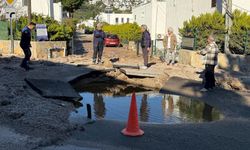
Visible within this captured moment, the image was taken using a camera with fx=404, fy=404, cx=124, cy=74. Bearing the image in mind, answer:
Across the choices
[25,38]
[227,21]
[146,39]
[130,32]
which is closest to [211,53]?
[146,39]

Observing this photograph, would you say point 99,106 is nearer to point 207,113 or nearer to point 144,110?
point 144,110

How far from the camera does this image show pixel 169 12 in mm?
37781

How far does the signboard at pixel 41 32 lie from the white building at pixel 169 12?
34.4ft

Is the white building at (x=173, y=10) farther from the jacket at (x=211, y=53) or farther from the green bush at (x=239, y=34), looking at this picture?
the jacket at (x=211, y=53)

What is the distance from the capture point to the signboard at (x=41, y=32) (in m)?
22.4

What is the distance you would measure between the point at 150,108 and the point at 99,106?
4.56 ft

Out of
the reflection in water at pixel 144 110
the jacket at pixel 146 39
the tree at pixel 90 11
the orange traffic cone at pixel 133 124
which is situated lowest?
the reflection in water at pixel 144 110

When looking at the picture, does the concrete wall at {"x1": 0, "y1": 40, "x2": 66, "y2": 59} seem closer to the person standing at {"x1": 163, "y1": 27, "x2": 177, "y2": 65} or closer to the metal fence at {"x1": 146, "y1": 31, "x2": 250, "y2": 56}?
the person standing at {"x1": 163, "y1": 27, "x2": 177, "y2": 65}

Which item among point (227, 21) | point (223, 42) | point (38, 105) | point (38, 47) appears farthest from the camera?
point (38, 47)

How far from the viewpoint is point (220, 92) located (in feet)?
40.9

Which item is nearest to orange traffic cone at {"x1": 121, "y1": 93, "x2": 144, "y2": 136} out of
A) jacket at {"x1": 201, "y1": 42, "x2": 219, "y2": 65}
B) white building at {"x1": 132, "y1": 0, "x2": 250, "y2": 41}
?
jacket at {"x1": 201, "y1": 42, "x2": 219, "y2": 65}

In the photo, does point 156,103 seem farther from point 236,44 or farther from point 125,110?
point 236,44

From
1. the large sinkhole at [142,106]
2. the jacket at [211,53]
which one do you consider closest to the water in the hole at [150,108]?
the large sinkhole at [142,106]

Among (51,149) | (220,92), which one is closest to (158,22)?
(220,92)
